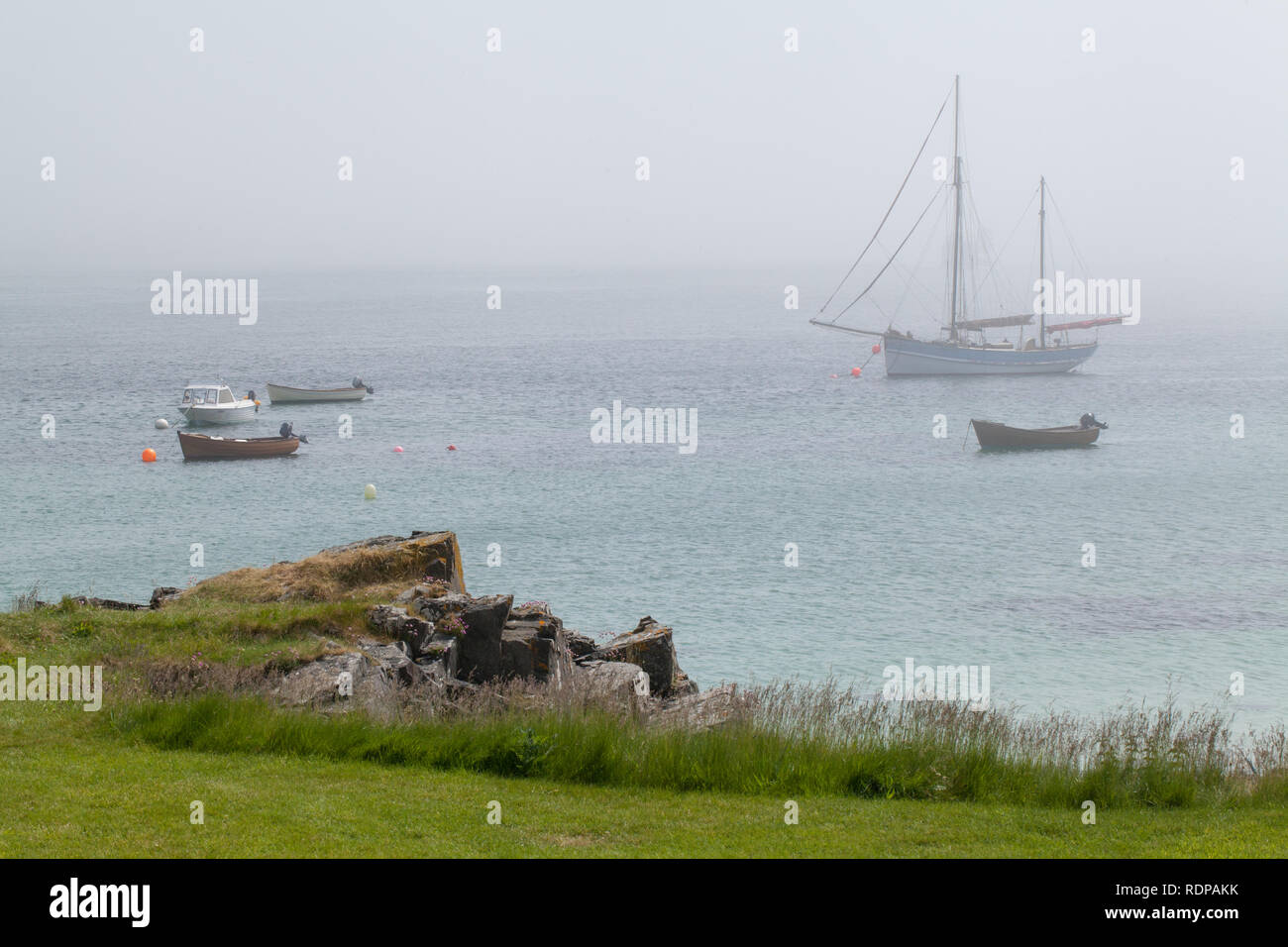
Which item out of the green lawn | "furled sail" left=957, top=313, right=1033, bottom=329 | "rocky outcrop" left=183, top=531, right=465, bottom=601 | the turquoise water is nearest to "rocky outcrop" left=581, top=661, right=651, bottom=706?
the green lawn

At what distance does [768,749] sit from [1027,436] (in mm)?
58924

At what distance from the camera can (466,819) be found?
959 centimetres

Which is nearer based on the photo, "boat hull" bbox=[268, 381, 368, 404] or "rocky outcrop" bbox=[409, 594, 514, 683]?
"rocky outcrop" bbox=[409, 594, 514, 683]

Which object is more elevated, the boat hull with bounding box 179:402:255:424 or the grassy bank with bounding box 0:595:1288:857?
the boat hull with bounding box 179:402:255:424

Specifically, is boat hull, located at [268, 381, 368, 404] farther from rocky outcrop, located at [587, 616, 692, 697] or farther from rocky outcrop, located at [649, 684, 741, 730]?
rocky outcrop, located at [649, 684, 741, 730]

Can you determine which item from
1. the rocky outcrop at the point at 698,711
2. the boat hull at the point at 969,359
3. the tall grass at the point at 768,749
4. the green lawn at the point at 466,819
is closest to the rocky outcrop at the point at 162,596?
the tall grass at the point at 768,749

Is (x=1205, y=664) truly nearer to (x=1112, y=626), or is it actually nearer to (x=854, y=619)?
(x=1112, y=626)

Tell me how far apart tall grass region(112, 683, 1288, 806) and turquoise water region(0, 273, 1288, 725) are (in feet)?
42.9

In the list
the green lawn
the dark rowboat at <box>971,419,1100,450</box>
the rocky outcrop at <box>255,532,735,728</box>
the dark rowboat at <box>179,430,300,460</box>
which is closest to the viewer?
the green lawn

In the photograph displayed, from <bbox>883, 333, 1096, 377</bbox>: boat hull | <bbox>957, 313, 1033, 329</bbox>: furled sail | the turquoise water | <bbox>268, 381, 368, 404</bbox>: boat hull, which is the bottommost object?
the turquoise water

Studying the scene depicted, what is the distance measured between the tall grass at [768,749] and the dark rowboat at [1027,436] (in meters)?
54.5

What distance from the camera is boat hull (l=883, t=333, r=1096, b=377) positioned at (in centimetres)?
10150

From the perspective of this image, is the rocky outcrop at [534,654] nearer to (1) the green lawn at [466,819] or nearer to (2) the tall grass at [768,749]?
(2) the tall grass at [768,749]
